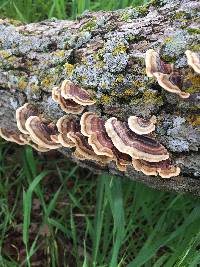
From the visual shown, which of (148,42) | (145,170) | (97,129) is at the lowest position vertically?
(145,170)

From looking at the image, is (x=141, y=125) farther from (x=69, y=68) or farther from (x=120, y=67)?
(x=69, y=68)

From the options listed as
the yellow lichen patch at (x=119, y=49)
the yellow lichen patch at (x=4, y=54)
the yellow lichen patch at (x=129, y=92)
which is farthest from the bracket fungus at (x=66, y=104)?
the yellow lichen patch at (x=4, y=54)

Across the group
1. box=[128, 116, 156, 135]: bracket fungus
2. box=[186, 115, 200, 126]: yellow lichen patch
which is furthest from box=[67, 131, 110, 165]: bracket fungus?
box=[186, 115, 200, 126]: yellow lichen patch

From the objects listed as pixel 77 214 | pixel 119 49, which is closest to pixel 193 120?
pixel 119 49

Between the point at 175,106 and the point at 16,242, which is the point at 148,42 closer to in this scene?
the point at 175,106

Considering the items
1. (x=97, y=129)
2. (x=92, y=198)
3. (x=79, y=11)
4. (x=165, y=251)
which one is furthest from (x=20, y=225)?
(x=79, y=11)

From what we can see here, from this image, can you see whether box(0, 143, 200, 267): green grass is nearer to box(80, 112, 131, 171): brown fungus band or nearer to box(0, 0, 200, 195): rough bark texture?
box(0, 0, 200, 195): rough bark texture

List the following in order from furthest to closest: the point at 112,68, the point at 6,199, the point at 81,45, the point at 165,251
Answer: the point at 6,199 < the point at 165,251 < the point at 81,45 < the point at 112,68
